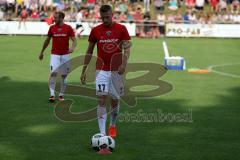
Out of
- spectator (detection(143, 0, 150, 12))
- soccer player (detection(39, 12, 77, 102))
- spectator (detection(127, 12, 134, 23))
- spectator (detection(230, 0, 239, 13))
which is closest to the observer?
soccer player (detection(39, 12, 77, 102))

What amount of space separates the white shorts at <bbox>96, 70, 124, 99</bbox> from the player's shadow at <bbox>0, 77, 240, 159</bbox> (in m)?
0.92

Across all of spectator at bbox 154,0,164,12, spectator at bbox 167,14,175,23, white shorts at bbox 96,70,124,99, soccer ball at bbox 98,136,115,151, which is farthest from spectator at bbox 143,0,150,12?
soccer ball at bbox 98,136,115,151

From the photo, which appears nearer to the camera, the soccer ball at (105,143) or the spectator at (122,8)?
the soccer ball at (105,143)

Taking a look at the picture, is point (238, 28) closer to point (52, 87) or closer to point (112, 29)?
point (52, 87)

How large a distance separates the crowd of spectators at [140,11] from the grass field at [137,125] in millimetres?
18959

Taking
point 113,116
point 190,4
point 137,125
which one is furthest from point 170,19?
point 113,116

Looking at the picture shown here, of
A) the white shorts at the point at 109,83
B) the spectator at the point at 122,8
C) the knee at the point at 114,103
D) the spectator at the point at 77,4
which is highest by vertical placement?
the white shorts at the point at 109,83

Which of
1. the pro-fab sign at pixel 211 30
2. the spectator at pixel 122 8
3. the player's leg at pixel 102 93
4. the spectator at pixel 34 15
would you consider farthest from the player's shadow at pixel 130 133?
the spectator at pixel 122 8

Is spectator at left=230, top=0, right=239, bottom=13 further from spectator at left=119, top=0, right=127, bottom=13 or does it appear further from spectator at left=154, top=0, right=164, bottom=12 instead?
spectator at left=119, top=0, right=127, bottom=13

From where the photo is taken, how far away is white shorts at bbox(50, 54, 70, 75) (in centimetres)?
1436

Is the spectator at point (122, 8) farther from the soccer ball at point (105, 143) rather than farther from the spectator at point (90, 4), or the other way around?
the soccer ball at point (105, 143)

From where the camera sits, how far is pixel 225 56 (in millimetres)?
27500

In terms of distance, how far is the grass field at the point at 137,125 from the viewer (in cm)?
941

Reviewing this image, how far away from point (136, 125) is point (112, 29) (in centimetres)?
266
